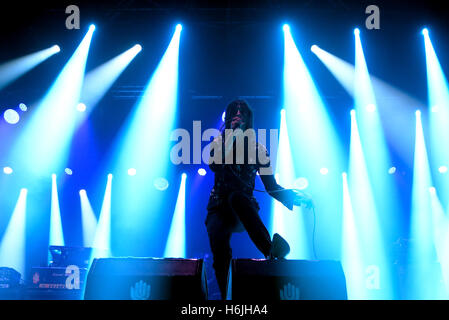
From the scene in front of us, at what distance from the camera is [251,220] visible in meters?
2.71

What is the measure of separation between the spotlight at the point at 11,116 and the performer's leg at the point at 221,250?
5940 mm

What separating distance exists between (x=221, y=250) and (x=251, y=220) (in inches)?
11.4

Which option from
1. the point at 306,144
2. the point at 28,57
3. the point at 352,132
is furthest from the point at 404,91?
the point at 28,57

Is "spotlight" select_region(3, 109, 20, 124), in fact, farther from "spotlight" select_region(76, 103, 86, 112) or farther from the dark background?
"spotlight" select_region(76, 103, 86, 112)

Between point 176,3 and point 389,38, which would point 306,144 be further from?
point 176,3

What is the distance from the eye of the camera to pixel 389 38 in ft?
22.1

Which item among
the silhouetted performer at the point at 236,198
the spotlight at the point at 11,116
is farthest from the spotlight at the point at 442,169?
the spotlight at the point at 11,116

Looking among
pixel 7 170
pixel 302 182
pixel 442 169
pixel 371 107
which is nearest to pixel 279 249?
pixel 302 182

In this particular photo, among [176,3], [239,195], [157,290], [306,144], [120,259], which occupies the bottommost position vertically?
[157,290]

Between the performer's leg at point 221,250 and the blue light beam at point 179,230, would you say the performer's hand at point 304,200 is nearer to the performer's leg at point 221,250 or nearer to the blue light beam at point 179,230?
the performer's leg at point 221,250

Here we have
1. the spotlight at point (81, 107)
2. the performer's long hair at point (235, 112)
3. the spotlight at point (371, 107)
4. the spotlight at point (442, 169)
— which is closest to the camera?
the performer's long hair at point (235, 112)

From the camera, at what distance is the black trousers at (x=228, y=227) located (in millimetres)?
2678

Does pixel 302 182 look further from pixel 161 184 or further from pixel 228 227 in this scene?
pixel 228 227
